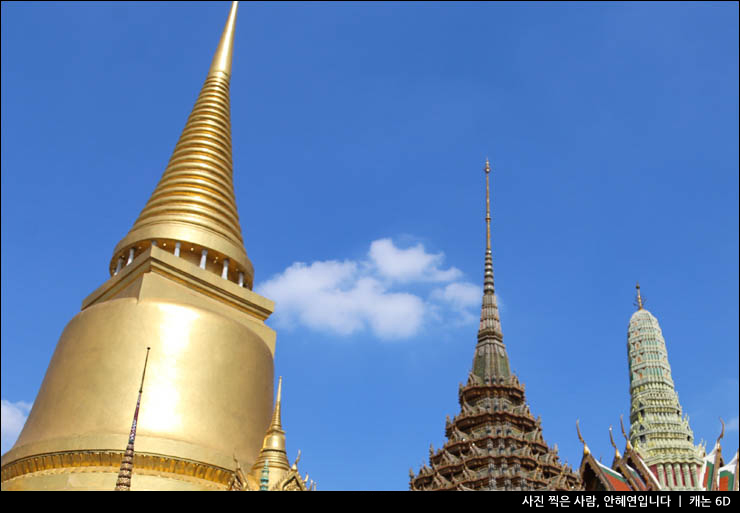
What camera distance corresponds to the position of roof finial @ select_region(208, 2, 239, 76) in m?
32.7

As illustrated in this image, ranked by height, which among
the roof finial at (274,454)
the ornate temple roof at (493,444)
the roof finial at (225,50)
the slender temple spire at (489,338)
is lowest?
the roof finial at (274,454)

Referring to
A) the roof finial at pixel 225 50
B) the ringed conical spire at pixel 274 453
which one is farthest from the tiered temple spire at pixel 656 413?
the roof finial at pixel 225 50

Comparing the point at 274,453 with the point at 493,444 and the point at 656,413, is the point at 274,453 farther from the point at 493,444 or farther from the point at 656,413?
the point at 656,413

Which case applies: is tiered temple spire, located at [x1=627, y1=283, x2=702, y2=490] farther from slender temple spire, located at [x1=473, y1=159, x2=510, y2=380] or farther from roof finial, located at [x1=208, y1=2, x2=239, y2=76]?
roof finial, located at [x1=208, y1=2, x2=239, y2=76]

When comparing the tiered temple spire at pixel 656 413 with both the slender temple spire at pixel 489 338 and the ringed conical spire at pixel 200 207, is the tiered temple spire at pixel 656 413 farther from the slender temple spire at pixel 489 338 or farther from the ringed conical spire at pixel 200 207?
the ringed conical spire at pixel 200 207

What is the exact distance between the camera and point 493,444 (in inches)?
1233

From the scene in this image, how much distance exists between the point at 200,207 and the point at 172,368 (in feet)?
23.7

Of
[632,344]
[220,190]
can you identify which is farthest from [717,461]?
[220,190]

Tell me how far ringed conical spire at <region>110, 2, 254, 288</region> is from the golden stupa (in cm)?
6

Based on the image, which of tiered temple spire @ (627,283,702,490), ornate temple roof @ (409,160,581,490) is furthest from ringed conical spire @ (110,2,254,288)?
tiered temple spire @ (627,283,702,490)

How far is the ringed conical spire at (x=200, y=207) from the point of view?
26031 mm

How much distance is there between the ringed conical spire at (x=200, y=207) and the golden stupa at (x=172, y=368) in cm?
6

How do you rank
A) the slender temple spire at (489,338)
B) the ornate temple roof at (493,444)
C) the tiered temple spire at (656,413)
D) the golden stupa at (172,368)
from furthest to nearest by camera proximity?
the slender temple spire at (489,338) → the ornate temple roof at (493,444) → the tiered temple spire at (656,413) → the golden stupa at (172,368)

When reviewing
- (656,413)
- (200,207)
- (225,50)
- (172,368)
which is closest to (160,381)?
(172,368)
